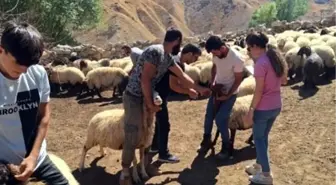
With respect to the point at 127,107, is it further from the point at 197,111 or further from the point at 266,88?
the point at 197,111

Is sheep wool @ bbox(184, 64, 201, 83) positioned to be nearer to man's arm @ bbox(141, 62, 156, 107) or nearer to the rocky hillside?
man's arm @ bbox(141, 62, 156, 107)

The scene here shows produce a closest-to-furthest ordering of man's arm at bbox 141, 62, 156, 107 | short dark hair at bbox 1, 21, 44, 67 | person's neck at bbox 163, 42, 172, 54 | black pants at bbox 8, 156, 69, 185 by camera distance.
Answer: short dark hair at bbox 1, 21, 44, 67 < black pants at bbox 8, 156, 69, 185 < man's arm at bbox 141, 62, 156, 107 < person's neck at bbox 163, 42, 172, 54

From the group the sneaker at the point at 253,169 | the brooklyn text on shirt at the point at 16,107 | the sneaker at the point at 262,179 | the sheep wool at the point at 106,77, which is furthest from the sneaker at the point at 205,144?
the sheep wool at the point at 106,77

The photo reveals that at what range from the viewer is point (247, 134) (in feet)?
25.4

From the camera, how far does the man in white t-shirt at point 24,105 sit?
2.67 metres

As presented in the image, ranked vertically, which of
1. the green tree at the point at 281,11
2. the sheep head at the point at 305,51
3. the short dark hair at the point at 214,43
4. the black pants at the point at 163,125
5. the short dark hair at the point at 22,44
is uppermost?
the short dark hair at the point at 22,44

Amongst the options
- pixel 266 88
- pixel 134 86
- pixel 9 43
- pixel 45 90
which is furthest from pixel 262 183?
pixel 9 43

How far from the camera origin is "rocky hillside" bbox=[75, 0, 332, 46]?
53.9 meters

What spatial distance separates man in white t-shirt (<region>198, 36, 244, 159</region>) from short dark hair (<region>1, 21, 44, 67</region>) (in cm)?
365

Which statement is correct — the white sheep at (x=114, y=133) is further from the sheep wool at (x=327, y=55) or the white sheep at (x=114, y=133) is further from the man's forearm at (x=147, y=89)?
the sheep wool at (x=327, y=55)

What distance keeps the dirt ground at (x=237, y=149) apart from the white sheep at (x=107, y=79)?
174 centimetres

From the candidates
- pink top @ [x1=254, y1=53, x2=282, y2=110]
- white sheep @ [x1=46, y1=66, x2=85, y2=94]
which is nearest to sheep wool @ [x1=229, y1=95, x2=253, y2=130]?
pink top @ [x1=254, y1=53, x2=282, y2=110]

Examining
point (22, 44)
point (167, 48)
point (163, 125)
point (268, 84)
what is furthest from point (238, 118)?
point (22, 44)

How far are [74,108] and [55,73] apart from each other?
2229mm
